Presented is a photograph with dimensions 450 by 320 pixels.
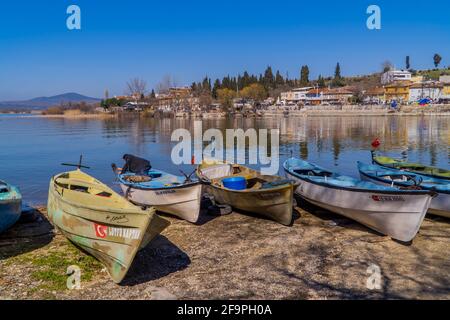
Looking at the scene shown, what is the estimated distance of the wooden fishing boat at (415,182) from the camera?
466 inches

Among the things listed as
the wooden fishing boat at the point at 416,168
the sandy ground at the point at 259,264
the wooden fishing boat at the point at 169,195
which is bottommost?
the sandy ground at the point at 259,264

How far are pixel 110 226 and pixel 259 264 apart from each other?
3688 mm

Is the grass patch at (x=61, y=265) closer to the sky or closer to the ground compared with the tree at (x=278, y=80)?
closer to the ground

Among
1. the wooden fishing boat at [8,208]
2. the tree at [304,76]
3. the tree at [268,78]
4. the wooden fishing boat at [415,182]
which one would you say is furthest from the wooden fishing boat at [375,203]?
the tree at [304,76]

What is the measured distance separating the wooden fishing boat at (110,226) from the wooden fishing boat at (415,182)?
25.0 feet

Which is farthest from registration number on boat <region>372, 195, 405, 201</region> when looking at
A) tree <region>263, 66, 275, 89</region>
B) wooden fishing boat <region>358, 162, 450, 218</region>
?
tree <region>263, 66, 275, 89</region>

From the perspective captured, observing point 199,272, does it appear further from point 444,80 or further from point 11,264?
point 444,80

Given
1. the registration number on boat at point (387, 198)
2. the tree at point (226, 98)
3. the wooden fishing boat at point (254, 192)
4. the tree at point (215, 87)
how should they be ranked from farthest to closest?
the tree at point (215, 87) → the tree at point (226, 98) → the wooden fishing boat at point (254, 192) → the registration number on boat at point (387, 198)

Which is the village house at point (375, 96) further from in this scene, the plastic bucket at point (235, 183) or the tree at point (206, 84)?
the plastic bucket at point (235, 183)

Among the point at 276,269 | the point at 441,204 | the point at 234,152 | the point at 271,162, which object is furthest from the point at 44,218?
the point at 234,152

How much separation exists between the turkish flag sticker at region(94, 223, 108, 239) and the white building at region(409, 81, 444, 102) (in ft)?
511

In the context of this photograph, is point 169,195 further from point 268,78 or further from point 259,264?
point 268,78

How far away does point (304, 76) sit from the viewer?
637 feet

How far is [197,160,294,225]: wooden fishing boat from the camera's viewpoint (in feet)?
39.8
